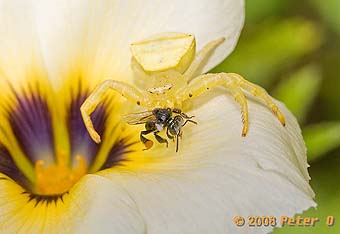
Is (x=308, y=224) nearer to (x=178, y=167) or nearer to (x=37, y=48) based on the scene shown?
(x=178, y=167)

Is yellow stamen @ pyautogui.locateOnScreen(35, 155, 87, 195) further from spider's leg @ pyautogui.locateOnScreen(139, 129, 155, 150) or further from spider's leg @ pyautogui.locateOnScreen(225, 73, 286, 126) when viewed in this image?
spider's leg @ pyautogui.locateOnScreen(225, 73, 286, 126)

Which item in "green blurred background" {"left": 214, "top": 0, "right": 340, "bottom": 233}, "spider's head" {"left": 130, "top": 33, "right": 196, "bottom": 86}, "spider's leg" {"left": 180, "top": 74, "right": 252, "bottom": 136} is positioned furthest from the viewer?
"green blurred background" {"left": 214, "top": 0, "right": 340, "bottom": 233}

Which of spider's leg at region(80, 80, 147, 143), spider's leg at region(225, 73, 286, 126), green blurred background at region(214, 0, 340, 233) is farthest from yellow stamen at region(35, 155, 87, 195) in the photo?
green blurred background at region(214, 0, 340, 233)

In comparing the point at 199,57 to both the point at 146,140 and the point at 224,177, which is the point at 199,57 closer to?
the point at 146,140

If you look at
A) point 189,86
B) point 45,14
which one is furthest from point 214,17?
point 45,14

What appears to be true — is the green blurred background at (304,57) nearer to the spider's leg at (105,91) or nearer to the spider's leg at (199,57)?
the spider's leg at (199,57)

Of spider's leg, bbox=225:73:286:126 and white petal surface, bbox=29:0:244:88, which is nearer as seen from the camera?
spider's leg, bbox=225:73:286:126
